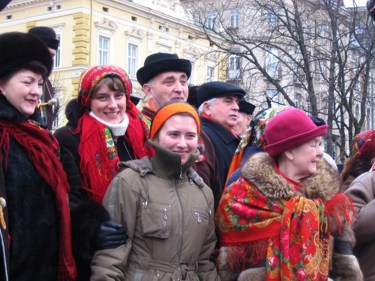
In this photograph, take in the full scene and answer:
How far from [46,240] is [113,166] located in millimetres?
779

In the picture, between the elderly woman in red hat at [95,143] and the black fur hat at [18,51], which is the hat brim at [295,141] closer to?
the elderly woman in red hat at [95,143]

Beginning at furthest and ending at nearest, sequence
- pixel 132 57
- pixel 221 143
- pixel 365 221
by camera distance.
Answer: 1. pixel 132 57
2. pixel 221 143
3. pixel 365 221

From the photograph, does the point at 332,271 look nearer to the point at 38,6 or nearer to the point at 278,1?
the point at 278,1

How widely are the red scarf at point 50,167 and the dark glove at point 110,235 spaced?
8.2 inches

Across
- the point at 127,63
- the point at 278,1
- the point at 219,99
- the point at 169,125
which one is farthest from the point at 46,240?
the point at 127,63

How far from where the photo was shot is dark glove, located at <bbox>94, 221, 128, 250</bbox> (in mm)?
3447

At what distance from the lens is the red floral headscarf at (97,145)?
393 centimetres

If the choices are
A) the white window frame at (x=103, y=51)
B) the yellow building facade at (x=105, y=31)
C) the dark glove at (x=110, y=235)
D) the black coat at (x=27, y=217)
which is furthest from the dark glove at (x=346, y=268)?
the white window frame at (x=103, y=51)

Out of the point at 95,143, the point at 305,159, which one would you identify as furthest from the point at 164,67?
the point at 305,159

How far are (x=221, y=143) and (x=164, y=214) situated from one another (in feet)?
5.51

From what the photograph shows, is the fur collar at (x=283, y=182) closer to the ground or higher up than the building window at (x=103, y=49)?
closer to the ground

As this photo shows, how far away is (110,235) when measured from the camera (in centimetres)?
345

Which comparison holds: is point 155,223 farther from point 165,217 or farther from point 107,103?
point 107,103

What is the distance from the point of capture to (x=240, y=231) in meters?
3.72
